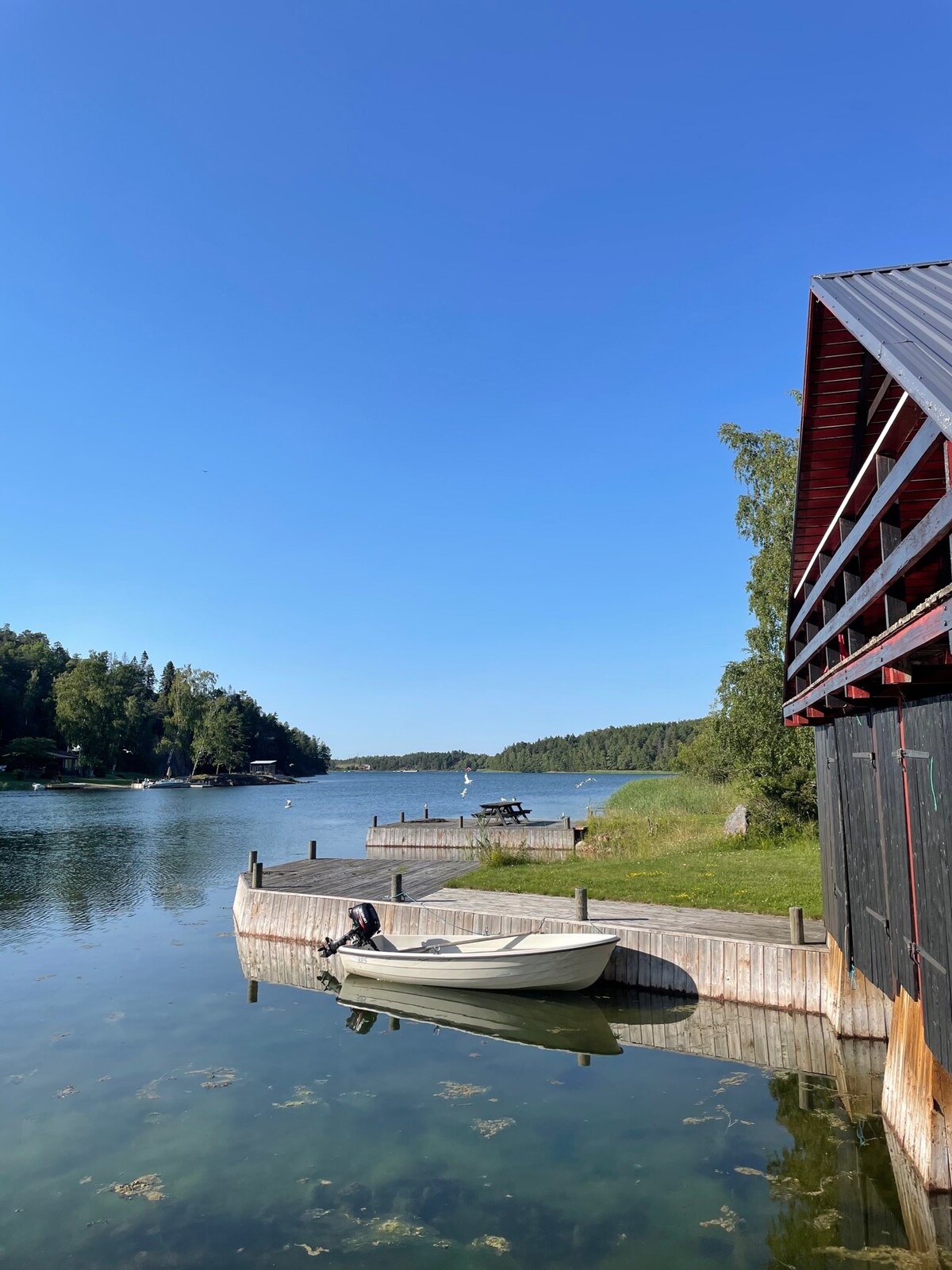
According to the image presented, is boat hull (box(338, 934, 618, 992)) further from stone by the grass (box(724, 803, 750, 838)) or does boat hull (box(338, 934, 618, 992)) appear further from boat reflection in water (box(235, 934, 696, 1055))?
stone by the grass (box(724, 803, 750, 838))

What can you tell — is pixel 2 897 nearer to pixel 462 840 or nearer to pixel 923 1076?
pixel 462 840

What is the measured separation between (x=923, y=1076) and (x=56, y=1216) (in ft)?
25.7

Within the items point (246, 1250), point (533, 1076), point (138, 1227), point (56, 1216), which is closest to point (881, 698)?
point (533, 1076)

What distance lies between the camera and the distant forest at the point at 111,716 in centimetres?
9831

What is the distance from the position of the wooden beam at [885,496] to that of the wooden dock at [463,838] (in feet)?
76.0

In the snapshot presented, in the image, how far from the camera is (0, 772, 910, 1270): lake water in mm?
6828

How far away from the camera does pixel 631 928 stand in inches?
540

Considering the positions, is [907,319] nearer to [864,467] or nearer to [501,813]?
[864,467]

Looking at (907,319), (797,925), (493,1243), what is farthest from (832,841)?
(907,319)

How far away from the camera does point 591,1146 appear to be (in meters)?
8.46

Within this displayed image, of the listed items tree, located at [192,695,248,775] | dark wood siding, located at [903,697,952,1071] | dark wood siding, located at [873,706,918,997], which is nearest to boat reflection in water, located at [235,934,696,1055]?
dark wood siding, located at [873,706,918,997]

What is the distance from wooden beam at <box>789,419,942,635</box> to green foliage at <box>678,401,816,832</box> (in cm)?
1820

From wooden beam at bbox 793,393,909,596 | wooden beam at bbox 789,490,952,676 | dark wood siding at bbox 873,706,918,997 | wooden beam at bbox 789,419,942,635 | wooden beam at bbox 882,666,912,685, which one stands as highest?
wooden beam at bbox 793,393,909,596

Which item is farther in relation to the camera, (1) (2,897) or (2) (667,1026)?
(1) (2,897)
